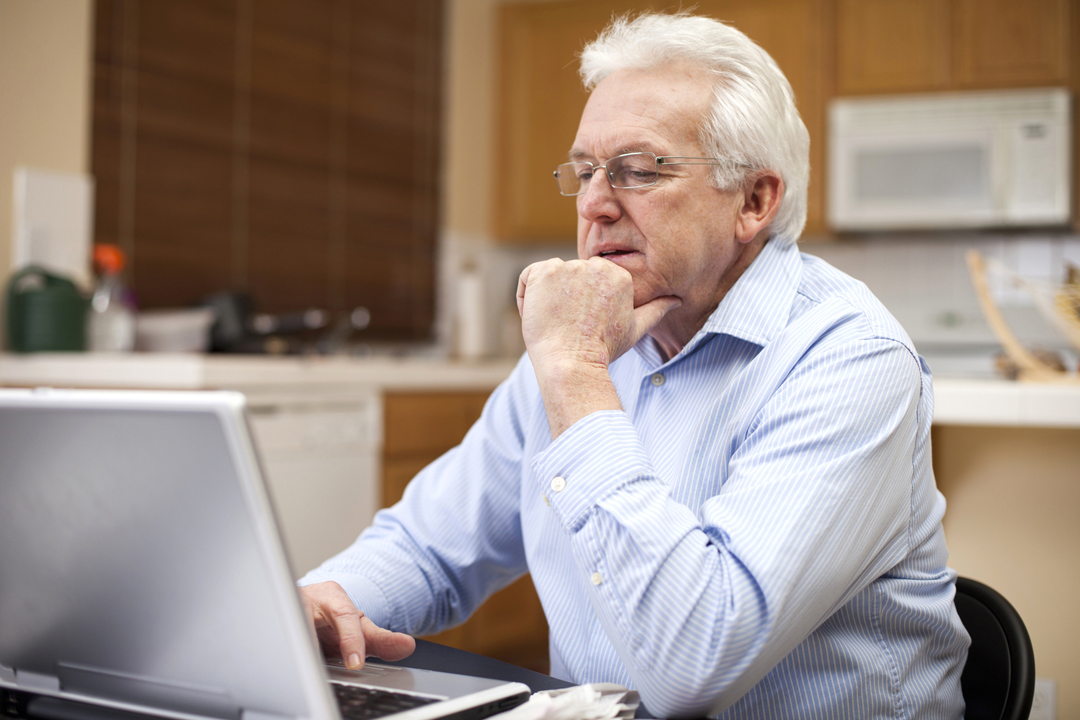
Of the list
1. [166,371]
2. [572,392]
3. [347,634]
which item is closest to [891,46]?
[166,371]

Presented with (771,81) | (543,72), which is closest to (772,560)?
(771,81)

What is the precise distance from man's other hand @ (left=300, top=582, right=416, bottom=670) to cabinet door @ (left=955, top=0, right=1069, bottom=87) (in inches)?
131

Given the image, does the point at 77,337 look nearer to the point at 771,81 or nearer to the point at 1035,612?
the point at 771,81

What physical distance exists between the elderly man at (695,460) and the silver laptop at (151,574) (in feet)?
0.54

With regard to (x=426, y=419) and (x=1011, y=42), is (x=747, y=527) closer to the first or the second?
(x=426, y=419)

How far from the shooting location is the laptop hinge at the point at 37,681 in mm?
681

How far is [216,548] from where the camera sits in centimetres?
54

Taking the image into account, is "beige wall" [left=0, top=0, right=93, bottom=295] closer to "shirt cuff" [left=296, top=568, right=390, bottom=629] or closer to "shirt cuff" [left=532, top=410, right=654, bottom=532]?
"shirt cuff" [left=296, top=568, right=390, bottom=629]

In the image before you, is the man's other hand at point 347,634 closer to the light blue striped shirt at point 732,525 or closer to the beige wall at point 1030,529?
the light blue striped shirt at point 732,525

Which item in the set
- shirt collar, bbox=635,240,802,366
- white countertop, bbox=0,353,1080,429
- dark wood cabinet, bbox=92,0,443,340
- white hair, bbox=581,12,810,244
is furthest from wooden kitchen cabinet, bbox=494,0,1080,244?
shirt collar, bbox=635,240,802,366

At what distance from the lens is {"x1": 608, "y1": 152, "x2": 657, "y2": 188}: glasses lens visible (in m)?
1.04

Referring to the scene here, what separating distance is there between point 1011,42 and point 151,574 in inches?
143

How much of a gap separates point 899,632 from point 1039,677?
2.63 ft

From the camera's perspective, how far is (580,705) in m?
0.65
